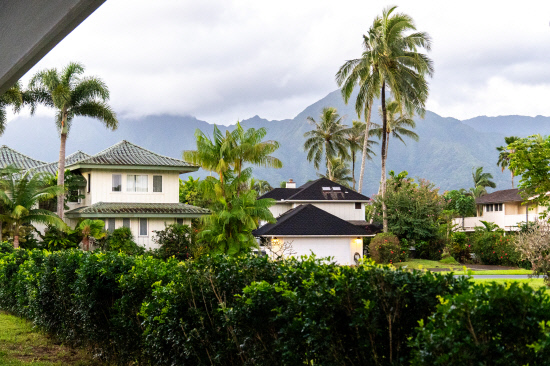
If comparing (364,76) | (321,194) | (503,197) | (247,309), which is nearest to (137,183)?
(321,194)

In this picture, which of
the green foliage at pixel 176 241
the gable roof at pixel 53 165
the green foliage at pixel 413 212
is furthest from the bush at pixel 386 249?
the gable roof at pixel 53 165

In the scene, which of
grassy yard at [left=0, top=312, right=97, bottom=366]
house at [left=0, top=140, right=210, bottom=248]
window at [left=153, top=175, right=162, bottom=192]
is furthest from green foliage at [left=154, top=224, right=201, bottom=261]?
grassy yard at [left=0, top=312, right=97, bottom=366]

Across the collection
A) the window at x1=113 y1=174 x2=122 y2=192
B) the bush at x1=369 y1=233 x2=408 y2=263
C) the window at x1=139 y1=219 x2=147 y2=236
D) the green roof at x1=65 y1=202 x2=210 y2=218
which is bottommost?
the bush at x1=369 y1=233 x2=408 y2=263

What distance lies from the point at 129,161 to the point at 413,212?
1911cm

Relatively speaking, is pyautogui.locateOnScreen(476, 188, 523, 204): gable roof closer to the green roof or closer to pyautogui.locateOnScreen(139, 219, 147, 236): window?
the green roof

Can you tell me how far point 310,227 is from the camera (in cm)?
3522

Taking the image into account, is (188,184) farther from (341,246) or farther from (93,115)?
(341,246)

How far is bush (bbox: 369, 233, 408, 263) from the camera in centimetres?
3419

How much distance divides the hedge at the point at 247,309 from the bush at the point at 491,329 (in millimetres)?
24

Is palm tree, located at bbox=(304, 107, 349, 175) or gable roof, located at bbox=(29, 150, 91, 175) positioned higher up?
palm tree, located at bbox=(304, 107, 349, 175)

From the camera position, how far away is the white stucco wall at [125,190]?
33.2 metres

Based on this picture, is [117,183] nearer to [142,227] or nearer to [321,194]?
[142,227]

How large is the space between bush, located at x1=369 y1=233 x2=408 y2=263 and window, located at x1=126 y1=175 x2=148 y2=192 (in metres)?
14.7

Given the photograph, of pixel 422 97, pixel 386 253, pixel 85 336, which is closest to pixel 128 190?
pixel 386 253
